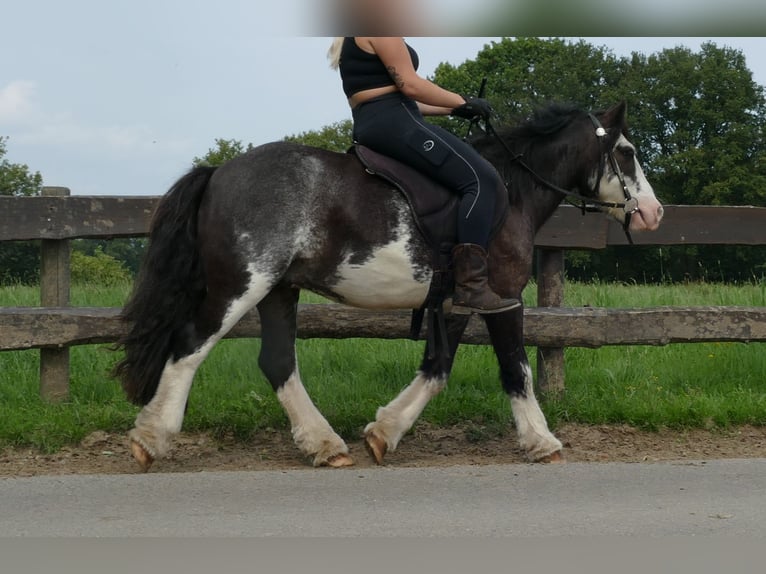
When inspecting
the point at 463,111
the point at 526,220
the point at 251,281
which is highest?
the point at 463,111

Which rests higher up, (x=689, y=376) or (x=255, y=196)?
(x=255, y=196)

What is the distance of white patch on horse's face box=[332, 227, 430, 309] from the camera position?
5.14 metres

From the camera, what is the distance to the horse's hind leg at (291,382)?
5305 mm

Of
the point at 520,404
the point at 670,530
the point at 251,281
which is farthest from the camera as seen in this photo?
the point at 520,404

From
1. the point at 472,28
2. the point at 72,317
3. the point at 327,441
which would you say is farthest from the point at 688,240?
the point at 472,28

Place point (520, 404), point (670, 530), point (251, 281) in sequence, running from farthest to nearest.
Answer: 1. point (520, 404)
2. point (251, 281)
3. point (670, 530)

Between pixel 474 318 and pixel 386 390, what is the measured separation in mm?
855

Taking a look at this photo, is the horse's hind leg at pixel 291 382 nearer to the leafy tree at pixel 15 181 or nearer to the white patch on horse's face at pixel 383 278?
the white patch on horse's face at pixel 383 278

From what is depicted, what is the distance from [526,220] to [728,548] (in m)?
2.82

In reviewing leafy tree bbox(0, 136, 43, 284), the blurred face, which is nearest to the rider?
the blurred face

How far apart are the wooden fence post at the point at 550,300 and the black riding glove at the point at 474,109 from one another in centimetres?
169

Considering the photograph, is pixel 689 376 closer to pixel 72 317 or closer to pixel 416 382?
pixel 416 382

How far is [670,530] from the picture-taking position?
3510 mm

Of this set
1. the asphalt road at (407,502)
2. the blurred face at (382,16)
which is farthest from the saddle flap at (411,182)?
the blurred face at (382,16)
